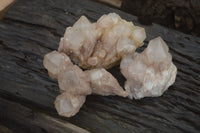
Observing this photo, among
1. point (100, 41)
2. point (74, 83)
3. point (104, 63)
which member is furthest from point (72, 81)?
point (100, 41)

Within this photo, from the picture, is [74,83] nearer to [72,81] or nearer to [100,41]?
[72,81]

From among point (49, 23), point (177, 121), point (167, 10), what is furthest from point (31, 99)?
point (167, 10)

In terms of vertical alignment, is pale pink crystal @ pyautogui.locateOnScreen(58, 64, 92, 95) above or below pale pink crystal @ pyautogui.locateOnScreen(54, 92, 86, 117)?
above

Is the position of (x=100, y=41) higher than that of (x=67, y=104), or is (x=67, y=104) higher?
(x=100, y=41)

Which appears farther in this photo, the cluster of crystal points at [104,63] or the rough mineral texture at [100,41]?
the rough mineral texture at [100,41]

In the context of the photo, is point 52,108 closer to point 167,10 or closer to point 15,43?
point 15,43

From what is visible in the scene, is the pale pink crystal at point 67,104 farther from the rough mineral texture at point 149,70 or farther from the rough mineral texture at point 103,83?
the rough mineral texture at point 149,70

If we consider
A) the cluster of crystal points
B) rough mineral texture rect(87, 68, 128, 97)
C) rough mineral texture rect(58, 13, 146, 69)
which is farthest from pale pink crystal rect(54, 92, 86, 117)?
rough mineral texture rect(58, 13, 146, 69)

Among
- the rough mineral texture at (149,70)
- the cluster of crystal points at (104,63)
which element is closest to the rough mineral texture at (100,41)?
the cluster of crystal points at (104,63)

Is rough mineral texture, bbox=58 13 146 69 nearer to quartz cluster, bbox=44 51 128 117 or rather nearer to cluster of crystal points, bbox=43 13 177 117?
cluster of crystal points, bbox=43 13 177 117
